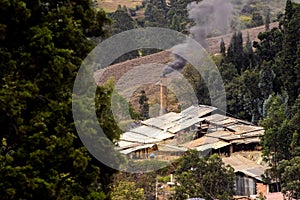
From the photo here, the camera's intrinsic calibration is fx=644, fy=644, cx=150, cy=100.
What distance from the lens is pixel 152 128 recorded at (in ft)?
61.2

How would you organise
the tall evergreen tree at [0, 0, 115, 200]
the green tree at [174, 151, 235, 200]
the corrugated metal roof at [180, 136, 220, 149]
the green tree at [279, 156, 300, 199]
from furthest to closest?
the corrugated metal roof at [180, 136, 220, 149], the green tree at [174, 151, 235, 200], the green tree at [279, 156, 300, 199], the tall evergreen tree at [0, 0, 115, 200]

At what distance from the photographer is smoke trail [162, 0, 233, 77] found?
34.7 metres

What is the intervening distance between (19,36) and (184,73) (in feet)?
65.8

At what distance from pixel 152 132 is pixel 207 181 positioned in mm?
5818

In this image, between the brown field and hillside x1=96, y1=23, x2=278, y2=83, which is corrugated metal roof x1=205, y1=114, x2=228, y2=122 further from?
the brown field

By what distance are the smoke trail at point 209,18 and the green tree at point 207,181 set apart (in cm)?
2111

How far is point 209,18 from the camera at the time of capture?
1435 inches

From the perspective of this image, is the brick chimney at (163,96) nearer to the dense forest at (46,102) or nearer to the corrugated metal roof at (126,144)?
the corrugated metal roof at (126,144)

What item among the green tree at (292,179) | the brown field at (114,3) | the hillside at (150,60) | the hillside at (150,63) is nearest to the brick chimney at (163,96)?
the hillside at (150,63)

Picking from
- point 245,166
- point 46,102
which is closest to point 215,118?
point 245,166

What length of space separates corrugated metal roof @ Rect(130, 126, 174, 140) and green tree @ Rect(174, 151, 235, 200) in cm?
447

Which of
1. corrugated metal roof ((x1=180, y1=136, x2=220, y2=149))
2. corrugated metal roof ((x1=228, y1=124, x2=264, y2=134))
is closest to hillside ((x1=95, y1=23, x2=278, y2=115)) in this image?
corrugated metal roof ((x1=228, y1=124, x2=264, y2=134))

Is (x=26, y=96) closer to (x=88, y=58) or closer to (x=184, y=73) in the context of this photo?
(x=88, y=58)

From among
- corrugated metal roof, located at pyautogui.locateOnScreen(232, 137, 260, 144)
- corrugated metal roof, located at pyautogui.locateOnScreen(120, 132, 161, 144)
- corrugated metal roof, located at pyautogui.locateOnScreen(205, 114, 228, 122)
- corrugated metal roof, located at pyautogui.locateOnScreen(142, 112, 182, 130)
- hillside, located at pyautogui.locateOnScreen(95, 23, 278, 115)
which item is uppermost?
hillside, located at pyautogui.locateOnScreen(95, 23, 278, 115)
